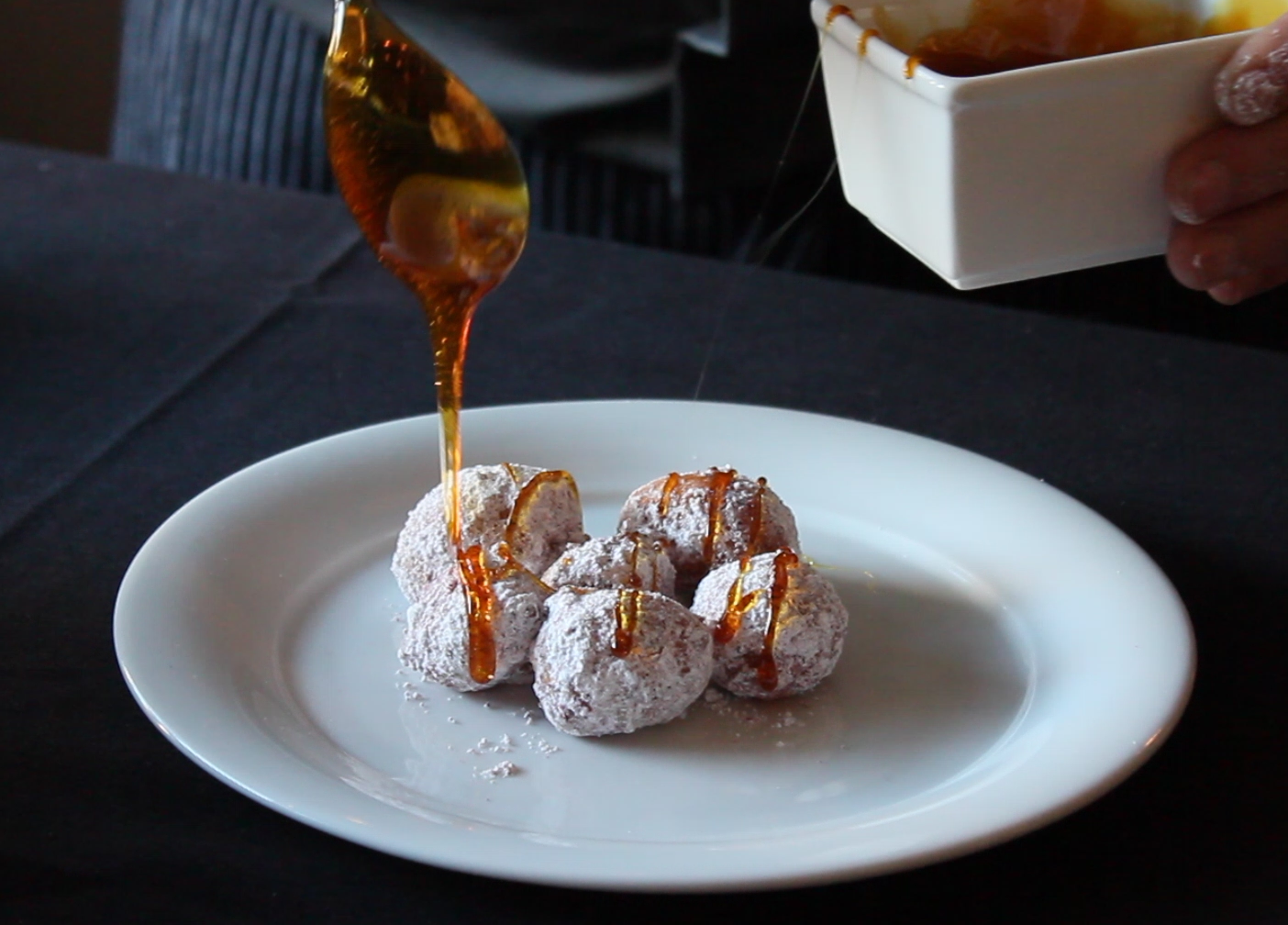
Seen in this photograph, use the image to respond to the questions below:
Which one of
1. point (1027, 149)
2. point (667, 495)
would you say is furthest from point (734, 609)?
point (1027, 149)

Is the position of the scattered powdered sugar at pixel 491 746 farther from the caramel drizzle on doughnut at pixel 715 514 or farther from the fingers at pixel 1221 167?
the fingers at pixel 1221 167

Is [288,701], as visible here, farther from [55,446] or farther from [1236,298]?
[1236,298]

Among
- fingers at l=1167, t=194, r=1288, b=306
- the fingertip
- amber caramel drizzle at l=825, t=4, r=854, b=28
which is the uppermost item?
amber caramel drizzle at l=825, t=4, r=854, b=28

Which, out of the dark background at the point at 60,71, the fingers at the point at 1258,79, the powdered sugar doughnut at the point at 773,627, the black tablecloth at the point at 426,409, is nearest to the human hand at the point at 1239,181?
the fingers at the point at 1258,79

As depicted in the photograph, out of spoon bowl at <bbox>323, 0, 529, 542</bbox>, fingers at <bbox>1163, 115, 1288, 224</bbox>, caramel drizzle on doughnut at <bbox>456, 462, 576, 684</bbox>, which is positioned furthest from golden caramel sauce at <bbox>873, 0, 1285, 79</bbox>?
caramel drizzle on doughnut at <bbox>456, 462, 576, 684</bbox>

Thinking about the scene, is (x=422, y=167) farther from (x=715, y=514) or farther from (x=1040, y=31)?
(x=1040, y=31)

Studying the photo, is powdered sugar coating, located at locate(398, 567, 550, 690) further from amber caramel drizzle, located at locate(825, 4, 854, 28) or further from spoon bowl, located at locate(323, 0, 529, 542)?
amber caramel drizzle, located at locate(825, 4, 854, 28)
